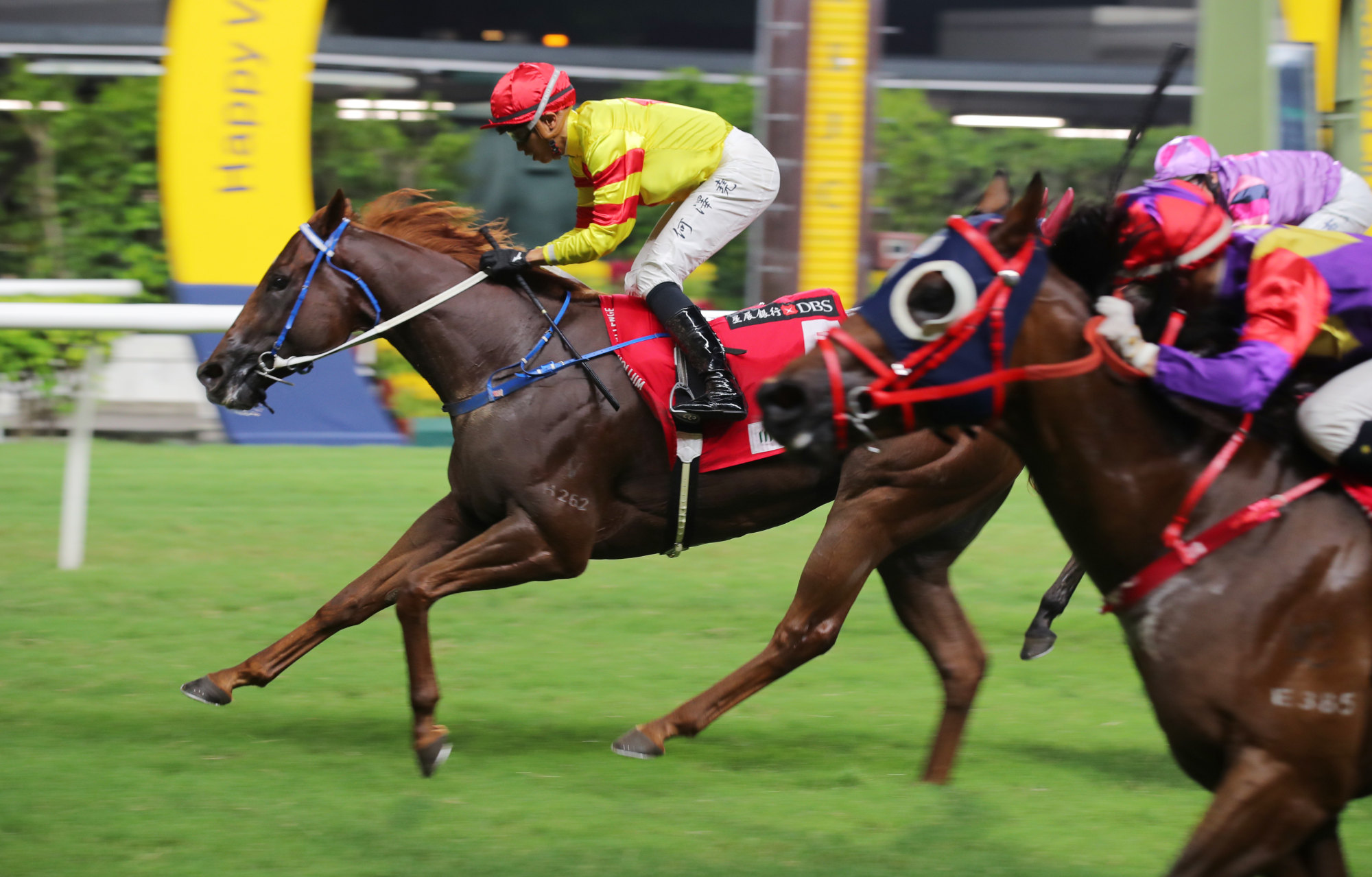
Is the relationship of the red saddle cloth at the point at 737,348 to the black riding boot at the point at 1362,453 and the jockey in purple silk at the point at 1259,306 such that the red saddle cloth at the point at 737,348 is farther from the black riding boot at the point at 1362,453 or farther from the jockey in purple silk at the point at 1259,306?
the black riding boot at the point at 1362,453

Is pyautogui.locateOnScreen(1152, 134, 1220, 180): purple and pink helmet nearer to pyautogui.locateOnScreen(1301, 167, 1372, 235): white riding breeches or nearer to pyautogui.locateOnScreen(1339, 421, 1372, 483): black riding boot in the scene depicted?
pyautogui.locateOnScreen(1301, 167, 1372, 235): white riding breeches

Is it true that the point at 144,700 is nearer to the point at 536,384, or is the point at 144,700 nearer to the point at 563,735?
the point at 563,735

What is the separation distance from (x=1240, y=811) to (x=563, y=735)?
2.58m

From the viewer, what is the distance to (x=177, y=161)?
10.7 meters

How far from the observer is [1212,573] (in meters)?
2.66

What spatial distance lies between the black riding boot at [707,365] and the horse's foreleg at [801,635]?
469 millimetres

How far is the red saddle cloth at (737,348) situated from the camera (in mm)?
4516

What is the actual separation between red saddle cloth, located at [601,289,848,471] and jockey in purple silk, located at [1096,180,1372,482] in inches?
70.1

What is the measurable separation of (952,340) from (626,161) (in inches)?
84.6

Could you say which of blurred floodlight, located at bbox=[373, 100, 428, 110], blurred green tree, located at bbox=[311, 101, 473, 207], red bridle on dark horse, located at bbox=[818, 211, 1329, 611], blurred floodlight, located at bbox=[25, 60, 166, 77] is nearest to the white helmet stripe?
red bridle on dark horse, located at bbox=[818, 211, 1329, 611]

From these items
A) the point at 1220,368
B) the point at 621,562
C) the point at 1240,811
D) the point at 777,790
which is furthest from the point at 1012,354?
the point at 621,562

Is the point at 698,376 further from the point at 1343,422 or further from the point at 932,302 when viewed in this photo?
the point at 1343,422

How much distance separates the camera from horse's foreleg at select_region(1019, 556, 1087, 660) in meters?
5.27

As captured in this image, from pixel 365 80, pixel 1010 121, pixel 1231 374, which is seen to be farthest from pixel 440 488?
pixel 1010 121
